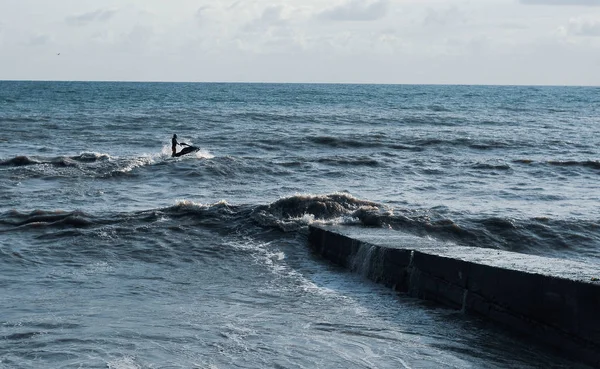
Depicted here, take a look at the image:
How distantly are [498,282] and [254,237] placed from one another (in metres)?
7.13

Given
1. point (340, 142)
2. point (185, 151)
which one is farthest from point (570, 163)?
point (185, 151)

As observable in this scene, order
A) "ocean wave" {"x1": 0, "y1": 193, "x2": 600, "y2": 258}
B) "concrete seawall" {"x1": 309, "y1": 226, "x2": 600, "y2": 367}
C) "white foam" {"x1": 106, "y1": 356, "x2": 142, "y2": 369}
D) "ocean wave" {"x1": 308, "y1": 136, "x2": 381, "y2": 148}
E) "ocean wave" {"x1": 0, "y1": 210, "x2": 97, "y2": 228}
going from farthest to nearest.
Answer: "ocean wave" {"x1": 308, "y1": 136, "x2": 381, "y2": 148} < "ocean wave" {"x1": 0, "y1": 210, "x2": 97, "y2": 228} < "ocean wave" {"x1": 0, "y1": 193, "x2": 600, "y2": 258} < "concrete seawall" {"x1": 309, "y1": 226, "x2": 600, "y2": 367} < "white foam" {"x1": 106, "y1": 356, "x2": 142, "y2": 369}

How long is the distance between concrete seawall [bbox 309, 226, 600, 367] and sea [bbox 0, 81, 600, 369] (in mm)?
220

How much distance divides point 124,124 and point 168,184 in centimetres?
2326

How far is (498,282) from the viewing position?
993 cm

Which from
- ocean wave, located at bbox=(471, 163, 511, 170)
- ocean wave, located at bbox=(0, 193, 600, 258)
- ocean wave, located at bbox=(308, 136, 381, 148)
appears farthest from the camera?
ocean wave, located at bbox=(308, 136, 381, 148)

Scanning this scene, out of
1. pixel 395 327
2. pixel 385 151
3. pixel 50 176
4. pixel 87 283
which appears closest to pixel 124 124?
pixel 385 151

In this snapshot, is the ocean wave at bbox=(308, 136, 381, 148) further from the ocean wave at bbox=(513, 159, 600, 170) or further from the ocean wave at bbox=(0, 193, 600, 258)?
the ocean wave at bbox=(0, 193, 600, 258)

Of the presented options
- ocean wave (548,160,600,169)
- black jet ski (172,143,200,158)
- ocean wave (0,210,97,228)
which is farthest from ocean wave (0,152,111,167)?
ocean wave (548,160,600,169)

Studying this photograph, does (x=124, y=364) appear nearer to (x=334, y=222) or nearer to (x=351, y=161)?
(x=334, y=222)

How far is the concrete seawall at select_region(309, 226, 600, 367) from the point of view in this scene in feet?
28.4

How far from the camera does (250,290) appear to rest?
11805mm

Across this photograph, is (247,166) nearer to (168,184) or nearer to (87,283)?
(168,184)

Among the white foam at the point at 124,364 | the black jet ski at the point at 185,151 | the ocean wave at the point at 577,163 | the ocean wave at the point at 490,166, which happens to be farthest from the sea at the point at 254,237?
the ocean wave at the point at 577,163
